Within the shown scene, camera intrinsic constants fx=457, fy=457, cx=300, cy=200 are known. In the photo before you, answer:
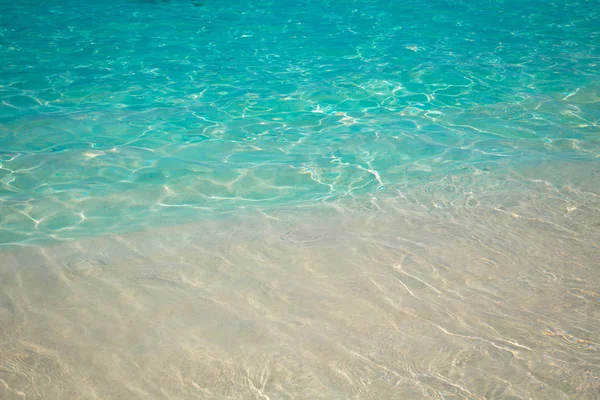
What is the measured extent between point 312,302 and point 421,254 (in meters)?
1.13

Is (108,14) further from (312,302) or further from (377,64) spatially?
(312,302)

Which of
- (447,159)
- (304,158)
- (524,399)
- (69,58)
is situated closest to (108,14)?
(69,58)

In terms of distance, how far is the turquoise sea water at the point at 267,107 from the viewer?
5.30m

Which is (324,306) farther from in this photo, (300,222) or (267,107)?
(267,107)

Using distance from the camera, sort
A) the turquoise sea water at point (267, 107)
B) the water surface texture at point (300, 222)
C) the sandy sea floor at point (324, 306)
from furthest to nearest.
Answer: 1. the turquoise sea water at point (267, 107)
2. the water surface texture at point (300, 222)
3. the sandy sea floor at point (324, 306)

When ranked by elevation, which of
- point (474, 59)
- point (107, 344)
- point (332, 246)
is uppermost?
point (107, 344)

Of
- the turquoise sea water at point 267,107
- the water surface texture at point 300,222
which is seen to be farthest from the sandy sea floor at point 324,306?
the turquoise sea water at point 267,107

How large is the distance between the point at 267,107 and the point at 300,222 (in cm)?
346

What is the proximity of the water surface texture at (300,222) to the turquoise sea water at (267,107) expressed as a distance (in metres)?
0.04

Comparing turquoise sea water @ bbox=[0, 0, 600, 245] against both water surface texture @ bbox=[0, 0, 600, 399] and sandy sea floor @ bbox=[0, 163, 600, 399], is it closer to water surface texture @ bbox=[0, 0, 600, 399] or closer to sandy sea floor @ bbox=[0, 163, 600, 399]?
water surface texture @ bbox=[0, 0, 600, 399]

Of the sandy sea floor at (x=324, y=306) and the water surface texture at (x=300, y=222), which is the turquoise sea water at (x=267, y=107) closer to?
the water surface texture at (x=300, y=222)

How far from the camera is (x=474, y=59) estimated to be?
31.3 feet

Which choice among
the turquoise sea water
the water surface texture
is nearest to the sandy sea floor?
the water surface texture

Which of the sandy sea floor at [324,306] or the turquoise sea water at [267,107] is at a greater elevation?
the sandy sea floor at [324,306]
